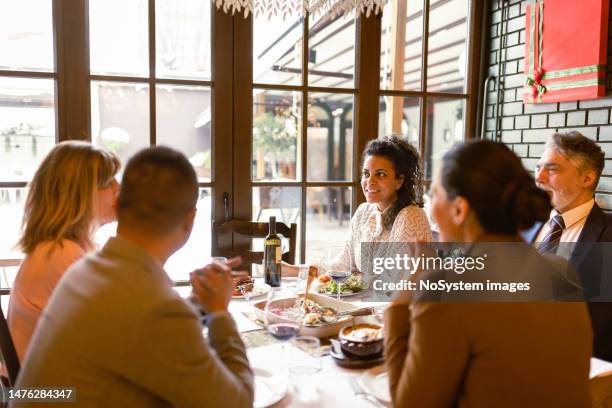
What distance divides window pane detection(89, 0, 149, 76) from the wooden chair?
88 centimetres

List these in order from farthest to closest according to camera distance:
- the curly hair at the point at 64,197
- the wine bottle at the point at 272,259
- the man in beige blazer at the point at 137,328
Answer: the wine bottle at the point at 272,259, the curly hair at the point at 64,197, the man in beige blazer at the point at 137,328

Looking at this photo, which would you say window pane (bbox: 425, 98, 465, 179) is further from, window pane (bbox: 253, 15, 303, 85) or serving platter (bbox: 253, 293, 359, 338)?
serving platter (bbox: 253, 293, 359, 338)

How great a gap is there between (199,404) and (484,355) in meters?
0.50

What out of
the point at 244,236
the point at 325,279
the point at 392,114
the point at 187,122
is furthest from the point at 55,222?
the point at 392,114

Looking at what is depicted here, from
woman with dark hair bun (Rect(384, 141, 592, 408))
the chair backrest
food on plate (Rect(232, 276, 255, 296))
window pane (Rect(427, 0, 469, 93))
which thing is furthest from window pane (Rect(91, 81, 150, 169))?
woman with dark hair bun (Rect(384, 141, 592, 408))

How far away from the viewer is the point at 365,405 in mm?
1123

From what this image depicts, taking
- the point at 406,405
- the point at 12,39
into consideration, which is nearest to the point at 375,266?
the point at 406,405

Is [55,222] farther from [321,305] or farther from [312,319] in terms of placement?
[321,305]

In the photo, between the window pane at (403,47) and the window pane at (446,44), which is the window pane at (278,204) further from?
the window pane at (446,44)

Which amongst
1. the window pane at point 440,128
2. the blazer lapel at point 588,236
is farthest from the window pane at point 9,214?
the window pane at point 440,128

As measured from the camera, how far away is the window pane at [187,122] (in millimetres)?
2699

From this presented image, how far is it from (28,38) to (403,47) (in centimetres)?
199

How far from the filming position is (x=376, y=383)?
3.97ft

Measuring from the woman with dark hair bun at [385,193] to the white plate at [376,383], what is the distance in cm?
104
